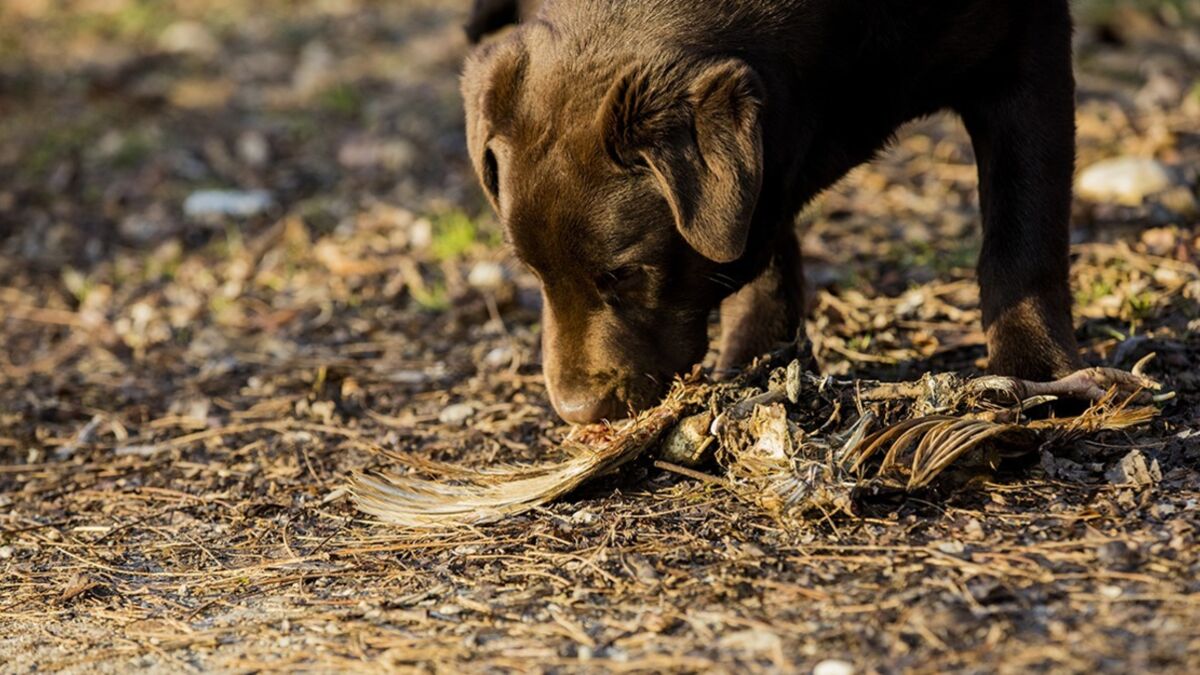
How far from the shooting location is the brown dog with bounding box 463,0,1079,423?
3271 mm

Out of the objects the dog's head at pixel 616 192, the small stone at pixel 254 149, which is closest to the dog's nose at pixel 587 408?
the dog's head at pixel 616 192

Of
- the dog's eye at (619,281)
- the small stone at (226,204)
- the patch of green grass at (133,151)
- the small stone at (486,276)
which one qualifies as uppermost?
the patch of green grass at (133,151)

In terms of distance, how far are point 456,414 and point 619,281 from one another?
3.06ft

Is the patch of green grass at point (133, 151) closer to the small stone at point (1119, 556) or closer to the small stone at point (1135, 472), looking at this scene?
the small stone at point (1135, 472)

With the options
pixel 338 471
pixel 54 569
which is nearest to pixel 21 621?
pixel 54 569

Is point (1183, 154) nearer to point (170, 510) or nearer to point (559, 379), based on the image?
point (559, 379)

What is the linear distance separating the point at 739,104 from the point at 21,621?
1.90m

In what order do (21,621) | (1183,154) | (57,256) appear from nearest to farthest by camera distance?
(21,621) < (1183,154) < (57,256)

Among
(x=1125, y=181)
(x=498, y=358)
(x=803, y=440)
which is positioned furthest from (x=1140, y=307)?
(x=498, y=358)

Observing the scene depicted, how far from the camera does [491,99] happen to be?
3496 mm

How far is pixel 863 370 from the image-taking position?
13.7ft

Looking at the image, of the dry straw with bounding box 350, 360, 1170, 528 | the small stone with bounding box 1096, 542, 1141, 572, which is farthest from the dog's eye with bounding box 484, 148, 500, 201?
the small stone with bounding box 1096, 542, 1141, 572

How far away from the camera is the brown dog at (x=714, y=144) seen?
3271 millimetres

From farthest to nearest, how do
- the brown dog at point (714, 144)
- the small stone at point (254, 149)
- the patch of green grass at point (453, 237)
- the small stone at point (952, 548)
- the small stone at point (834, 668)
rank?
1. the small stone at point (254, 149)
2. the patch of green grass at point (453, 237)
3. the brown dog at point (714, 144)
4. the small stone at point (952, 548)
5. the small stone at point (834, 668)
